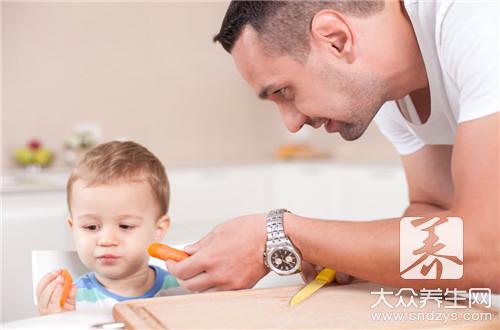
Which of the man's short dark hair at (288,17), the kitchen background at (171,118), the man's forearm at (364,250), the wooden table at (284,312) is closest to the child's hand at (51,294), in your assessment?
the wooden table at (284,312)

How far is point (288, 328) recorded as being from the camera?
0.69 m

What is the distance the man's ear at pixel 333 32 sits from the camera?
980 millimetres

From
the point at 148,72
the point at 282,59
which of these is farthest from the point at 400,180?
the point at 282,59

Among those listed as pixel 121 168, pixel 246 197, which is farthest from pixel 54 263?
pixel 246 197

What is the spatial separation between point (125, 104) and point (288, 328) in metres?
2.89

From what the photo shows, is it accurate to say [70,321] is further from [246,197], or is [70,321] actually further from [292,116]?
[246,197]

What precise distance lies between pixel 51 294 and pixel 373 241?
0.53 metres

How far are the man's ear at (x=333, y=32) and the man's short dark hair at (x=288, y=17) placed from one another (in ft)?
0.03

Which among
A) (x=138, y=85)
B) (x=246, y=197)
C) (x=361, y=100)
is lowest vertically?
(x=246, y=197)

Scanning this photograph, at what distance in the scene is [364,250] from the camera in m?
0.86

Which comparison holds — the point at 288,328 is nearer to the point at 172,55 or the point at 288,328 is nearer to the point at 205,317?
the point at 205,317

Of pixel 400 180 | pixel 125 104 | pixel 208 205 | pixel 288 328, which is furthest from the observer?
pixel 125 104

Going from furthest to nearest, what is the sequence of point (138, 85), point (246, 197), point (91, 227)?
point (138, 85) → point (246, 197) → point (91, 227)

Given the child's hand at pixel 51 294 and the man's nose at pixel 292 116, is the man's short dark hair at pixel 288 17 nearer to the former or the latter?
the man's nose at pixel 292 116
